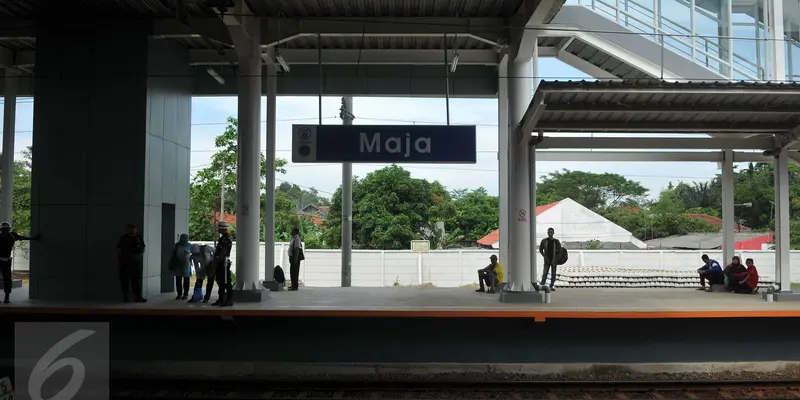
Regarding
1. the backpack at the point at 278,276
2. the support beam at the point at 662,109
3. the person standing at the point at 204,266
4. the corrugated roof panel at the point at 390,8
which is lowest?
the backpack at the point at 278,276

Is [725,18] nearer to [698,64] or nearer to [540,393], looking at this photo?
[698,64]

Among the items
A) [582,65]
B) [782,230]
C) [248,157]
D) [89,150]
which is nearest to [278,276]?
[248,157]

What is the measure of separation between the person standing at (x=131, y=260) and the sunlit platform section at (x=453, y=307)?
0.92ft

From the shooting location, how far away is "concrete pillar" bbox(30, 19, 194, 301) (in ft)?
31.0

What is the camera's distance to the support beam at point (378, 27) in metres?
9.66

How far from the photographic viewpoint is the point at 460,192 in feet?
136

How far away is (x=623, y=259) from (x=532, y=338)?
48.9 ft

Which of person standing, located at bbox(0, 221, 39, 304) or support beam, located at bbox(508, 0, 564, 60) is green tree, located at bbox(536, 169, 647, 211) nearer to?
support beam, located at bbox(508, 0, 564, 60)

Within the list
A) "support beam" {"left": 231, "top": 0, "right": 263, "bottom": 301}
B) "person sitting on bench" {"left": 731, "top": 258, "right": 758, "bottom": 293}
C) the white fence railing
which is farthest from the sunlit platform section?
the white fence railing

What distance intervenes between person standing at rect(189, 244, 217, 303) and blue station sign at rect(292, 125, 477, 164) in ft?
6.71

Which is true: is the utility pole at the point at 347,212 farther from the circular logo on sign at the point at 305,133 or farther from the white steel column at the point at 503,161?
the circular logo on sign at the point at 305,133

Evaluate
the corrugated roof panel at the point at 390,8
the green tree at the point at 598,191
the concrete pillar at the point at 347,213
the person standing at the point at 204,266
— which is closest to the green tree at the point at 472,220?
the green tree at the point at 598,191

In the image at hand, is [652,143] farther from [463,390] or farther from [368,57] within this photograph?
[368,57]

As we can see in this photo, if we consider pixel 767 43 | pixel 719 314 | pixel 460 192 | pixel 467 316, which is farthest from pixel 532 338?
pixel 460 192
